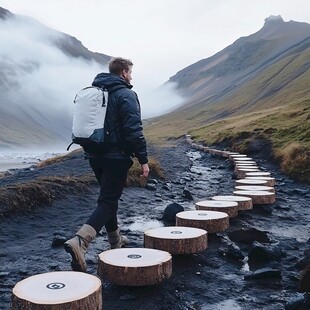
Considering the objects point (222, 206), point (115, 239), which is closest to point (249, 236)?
point (222, 206)

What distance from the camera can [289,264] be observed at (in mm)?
7664

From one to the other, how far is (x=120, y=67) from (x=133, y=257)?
9.56ft

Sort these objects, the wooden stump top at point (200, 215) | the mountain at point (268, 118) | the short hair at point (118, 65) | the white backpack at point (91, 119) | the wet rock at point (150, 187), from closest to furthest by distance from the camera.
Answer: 1. the white backpack at point (91, 119)
2. the short hair at point (118, 65)
3. the wooden stump top at point (200, 215)
4. the wet rock at point (150, 187)
5. the mountain at point (268, 118)

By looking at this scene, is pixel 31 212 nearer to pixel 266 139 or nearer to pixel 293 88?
pixel 266 139

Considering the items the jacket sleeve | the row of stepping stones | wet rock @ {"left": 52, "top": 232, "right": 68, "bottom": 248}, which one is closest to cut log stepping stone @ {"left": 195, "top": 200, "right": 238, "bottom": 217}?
the row of stepping stones

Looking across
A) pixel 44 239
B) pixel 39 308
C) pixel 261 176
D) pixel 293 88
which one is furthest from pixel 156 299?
pixel 293 88

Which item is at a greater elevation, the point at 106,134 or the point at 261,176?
the point at 106,134

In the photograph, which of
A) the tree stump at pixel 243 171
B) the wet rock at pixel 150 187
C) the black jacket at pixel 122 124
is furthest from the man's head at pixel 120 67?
the tree stump at pixel 243 171

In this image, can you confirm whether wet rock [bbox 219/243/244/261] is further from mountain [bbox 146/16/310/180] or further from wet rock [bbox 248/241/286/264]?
mountain [bbox 146/16/310/180]

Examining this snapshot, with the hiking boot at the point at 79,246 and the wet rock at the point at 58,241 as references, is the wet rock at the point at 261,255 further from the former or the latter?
the wet rock at the point at 58,241

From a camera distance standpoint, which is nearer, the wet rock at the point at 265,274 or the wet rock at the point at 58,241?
the wet rock at the point at 265,274

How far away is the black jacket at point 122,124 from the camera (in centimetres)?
627

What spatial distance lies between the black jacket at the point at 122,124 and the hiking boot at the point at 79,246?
1.16 m

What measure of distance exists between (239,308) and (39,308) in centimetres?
274
